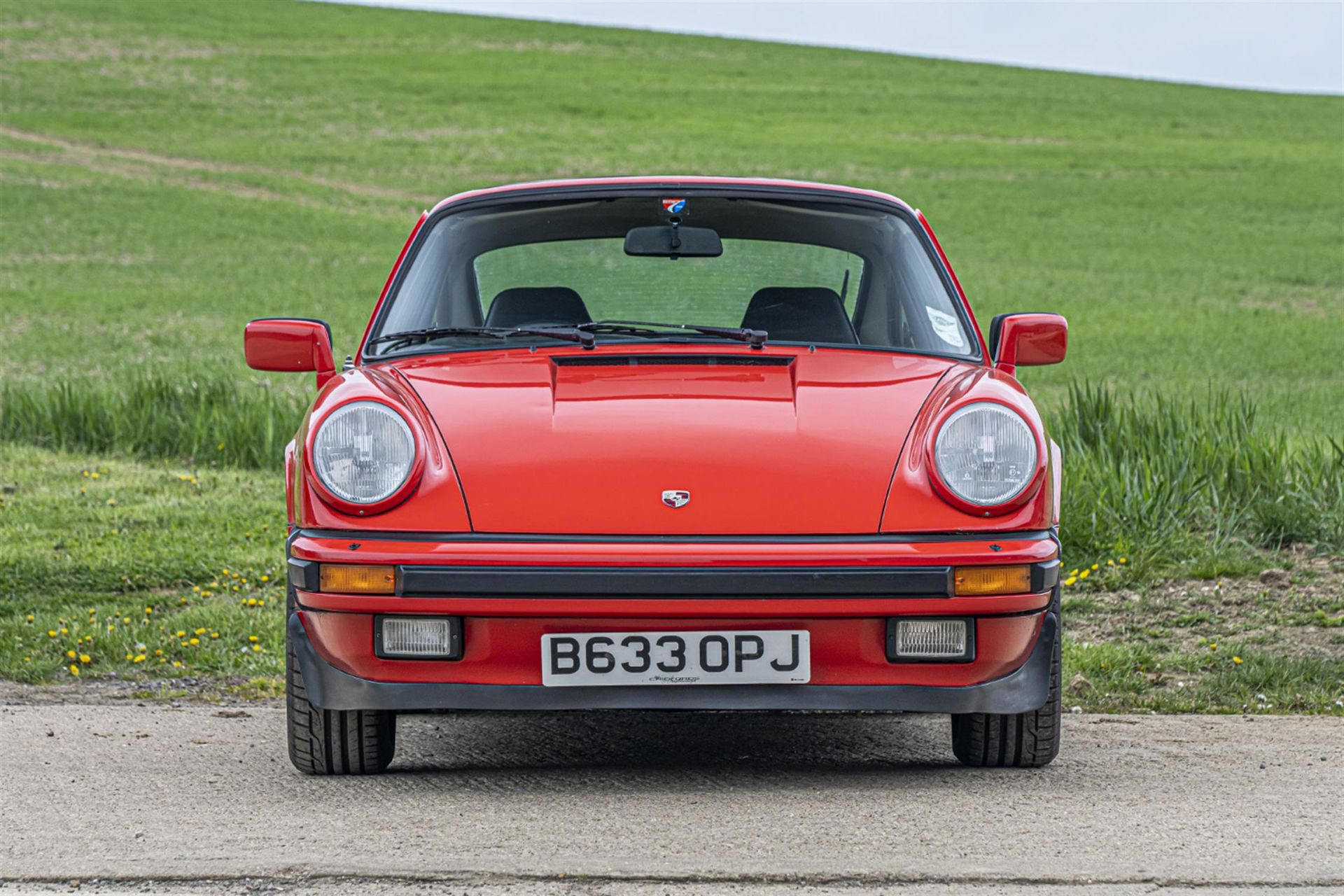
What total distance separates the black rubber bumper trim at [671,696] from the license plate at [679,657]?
0.03m

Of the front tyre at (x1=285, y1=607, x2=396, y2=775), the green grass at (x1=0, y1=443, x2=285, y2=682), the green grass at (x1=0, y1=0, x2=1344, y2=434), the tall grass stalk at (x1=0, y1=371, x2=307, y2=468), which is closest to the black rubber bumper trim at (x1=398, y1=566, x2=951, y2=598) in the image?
the front tyre at (x1=285, y1=607, x2=396, y2=775)

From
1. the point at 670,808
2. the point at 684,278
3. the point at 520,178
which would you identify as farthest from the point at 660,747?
the point at 520,178

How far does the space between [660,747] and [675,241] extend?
139 centimetres

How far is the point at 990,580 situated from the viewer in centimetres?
363

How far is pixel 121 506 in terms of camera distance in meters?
A: 8.29

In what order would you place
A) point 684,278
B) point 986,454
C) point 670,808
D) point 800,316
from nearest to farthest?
point 670,808 → point 986,454 → point 800,316 → point 684,278

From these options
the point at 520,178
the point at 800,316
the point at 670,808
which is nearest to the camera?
the point at 670,808

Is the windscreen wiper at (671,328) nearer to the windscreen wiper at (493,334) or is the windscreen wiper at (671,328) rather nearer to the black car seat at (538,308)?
the windscreen wiper at (493,334)

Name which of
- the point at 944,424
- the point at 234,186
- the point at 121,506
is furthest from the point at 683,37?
the point at 944,424

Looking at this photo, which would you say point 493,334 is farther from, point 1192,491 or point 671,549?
point 1192,491

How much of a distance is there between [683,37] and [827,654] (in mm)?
63212

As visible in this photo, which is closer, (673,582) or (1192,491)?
(673,582)

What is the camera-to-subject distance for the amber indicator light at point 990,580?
3613 millimetres

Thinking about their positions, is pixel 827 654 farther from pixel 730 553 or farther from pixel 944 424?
pixel 944 424
